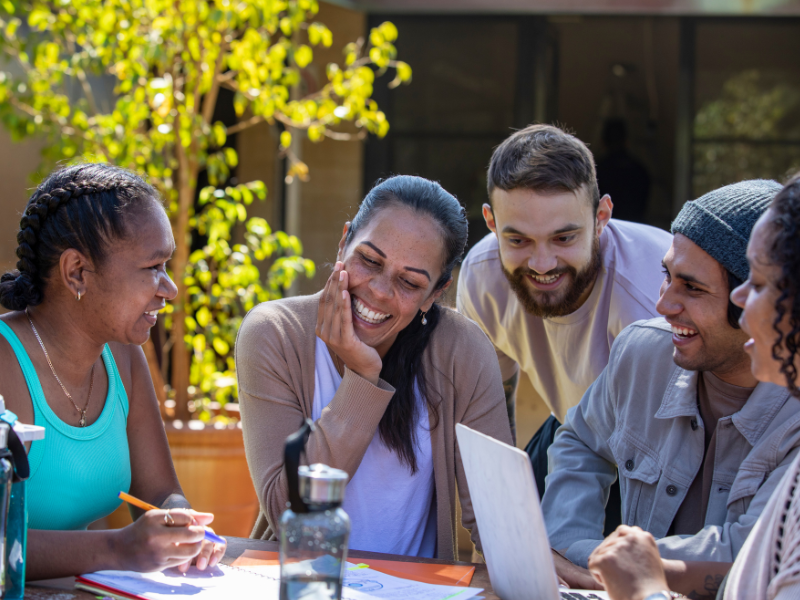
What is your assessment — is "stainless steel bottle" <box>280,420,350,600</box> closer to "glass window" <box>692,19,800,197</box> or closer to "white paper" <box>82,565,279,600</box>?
"white paper" <box>82,565,279,600</box>

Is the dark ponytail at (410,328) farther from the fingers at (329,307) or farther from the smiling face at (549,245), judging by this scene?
the smiling face at (549,245)

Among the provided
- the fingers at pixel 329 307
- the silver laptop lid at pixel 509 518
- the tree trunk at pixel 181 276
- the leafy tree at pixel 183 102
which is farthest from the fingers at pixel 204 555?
the tree trunk at pixel 181 276

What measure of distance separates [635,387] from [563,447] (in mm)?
246

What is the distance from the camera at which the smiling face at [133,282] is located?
5.90 feet

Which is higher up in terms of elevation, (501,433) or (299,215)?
(299,215)

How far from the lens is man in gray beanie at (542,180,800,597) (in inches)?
65.4

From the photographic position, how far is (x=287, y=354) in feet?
6.80

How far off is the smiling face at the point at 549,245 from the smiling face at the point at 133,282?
3.70ft

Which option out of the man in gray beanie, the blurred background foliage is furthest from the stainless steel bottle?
the blurred background foliage

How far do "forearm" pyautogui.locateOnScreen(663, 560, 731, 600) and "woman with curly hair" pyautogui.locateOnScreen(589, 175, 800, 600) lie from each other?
0.11m

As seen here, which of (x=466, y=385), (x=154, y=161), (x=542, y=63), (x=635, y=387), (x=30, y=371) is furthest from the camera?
(x=542, y=63)

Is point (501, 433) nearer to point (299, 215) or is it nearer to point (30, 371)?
point (30, 371)

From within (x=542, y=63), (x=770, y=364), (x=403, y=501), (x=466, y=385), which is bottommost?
(x=403, y=501)

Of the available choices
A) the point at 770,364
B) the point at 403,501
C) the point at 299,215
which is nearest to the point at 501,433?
the point at 403,501
